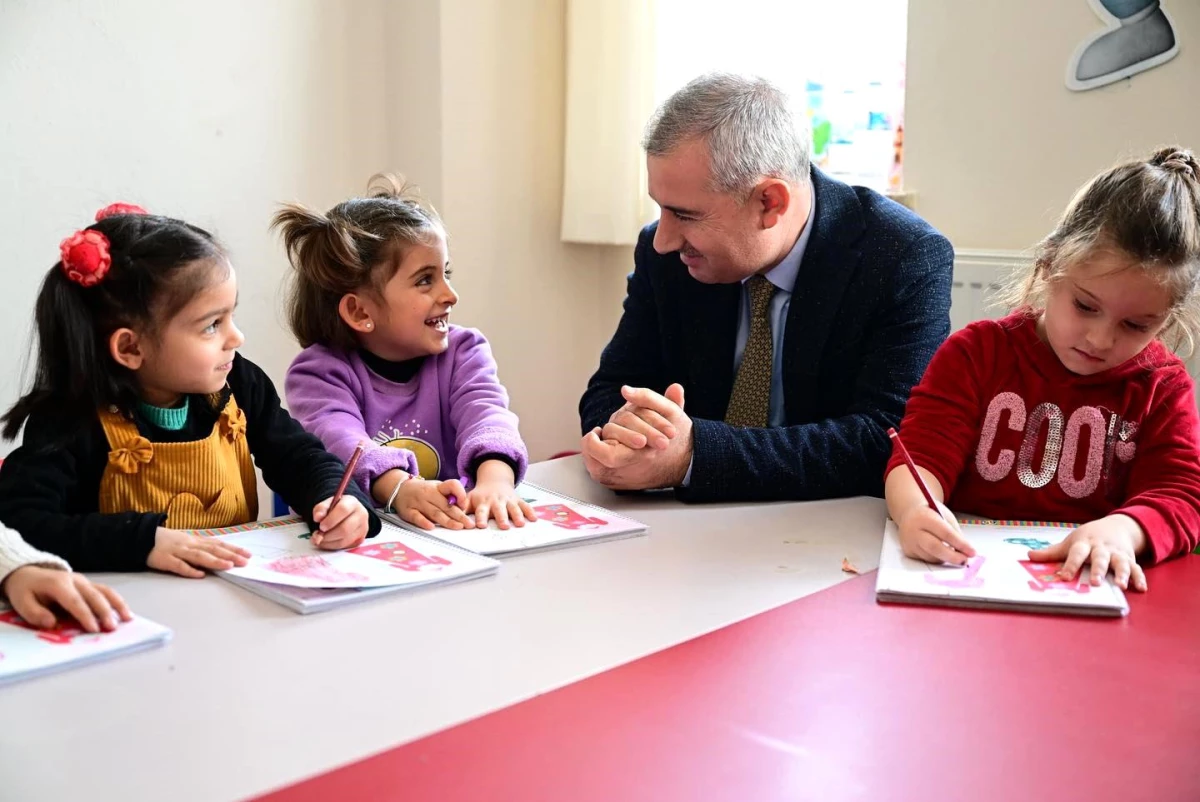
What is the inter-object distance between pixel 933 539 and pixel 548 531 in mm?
433

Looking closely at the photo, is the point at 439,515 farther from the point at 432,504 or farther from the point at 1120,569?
the point at 1120,569

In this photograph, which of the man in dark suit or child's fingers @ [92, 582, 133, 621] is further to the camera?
the man in dark suit

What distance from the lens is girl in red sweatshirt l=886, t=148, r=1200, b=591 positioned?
4.06ft

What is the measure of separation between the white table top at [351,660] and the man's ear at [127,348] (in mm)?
271

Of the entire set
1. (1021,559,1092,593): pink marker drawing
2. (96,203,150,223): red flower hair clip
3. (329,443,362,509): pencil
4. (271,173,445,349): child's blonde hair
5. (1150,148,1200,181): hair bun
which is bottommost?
(1021,559,1092,593): pink marker drawing

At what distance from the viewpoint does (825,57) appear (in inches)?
117

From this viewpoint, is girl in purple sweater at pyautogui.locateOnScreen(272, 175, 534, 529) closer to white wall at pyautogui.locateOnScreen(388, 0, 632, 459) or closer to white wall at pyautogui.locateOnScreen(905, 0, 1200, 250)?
white wall at pyautogui.locateOnScreen(905, 0, 1200, 250)

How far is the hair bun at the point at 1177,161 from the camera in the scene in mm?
1311

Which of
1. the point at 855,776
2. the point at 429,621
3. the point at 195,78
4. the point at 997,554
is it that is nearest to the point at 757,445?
the point at 997,554

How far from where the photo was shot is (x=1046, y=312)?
1.39 meters

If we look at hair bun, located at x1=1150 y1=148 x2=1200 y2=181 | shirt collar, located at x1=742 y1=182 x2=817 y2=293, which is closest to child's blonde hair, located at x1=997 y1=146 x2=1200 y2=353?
hair bun, located at x1=1150 y1=148 x2=1200 y2=181

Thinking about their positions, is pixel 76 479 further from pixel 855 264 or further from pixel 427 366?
pixel 855 264

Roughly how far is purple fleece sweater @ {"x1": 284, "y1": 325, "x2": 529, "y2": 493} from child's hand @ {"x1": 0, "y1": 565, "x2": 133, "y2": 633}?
0.55 m

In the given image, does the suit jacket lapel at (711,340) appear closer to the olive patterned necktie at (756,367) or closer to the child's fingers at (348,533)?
the olive patterned necktie at (756,367)
